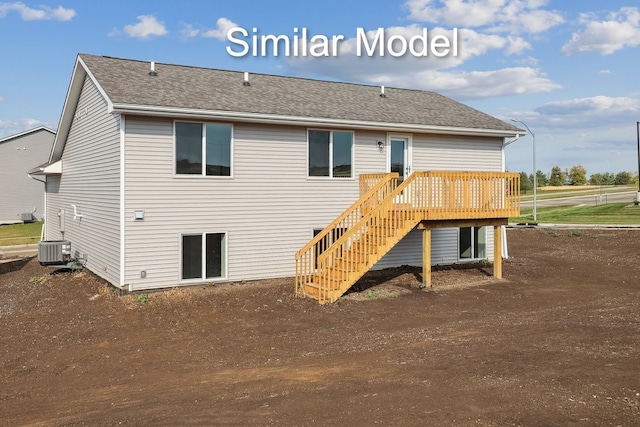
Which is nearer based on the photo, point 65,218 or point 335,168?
point 335,168

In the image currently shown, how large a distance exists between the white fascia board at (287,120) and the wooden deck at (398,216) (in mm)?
1704

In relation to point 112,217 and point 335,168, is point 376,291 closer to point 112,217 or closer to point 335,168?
point 335,168

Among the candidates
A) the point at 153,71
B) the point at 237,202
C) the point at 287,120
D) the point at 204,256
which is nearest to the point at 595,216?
the point at 287,120

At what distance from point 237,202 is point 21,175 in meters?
34.1

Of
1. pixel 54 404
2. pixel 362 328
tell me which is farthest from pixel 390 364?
pixel 54 404

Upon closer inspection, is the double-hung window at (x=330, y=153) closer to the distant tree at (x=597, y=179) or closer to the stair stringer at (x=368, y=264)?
the stair stringer at (x=368, y=264)

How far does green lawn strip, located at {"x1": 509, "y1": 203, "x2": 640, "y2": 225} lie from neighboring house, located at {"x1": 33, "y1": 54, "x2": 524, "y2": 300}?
20776 mm

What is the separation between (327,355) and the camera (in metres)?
8.98

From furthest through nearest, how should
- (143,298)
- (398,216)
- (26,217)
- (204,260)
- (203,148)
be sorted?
(26,217) < (204,260) < (203,148) < (398,216) < (143,298)

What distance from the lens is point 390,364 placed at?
27.2 feet

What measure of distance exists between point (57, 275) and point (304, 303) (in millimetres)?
9073

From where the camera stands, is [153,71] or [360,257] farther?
[153,71]

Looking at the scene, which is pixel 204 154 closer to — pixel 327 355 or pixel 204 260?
pixel 204 260

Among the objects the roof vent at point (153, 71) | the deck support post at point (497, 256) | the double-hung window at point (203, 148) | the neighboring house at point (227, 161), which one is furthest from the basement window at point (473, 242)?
the roof vent at point (153, 71)
